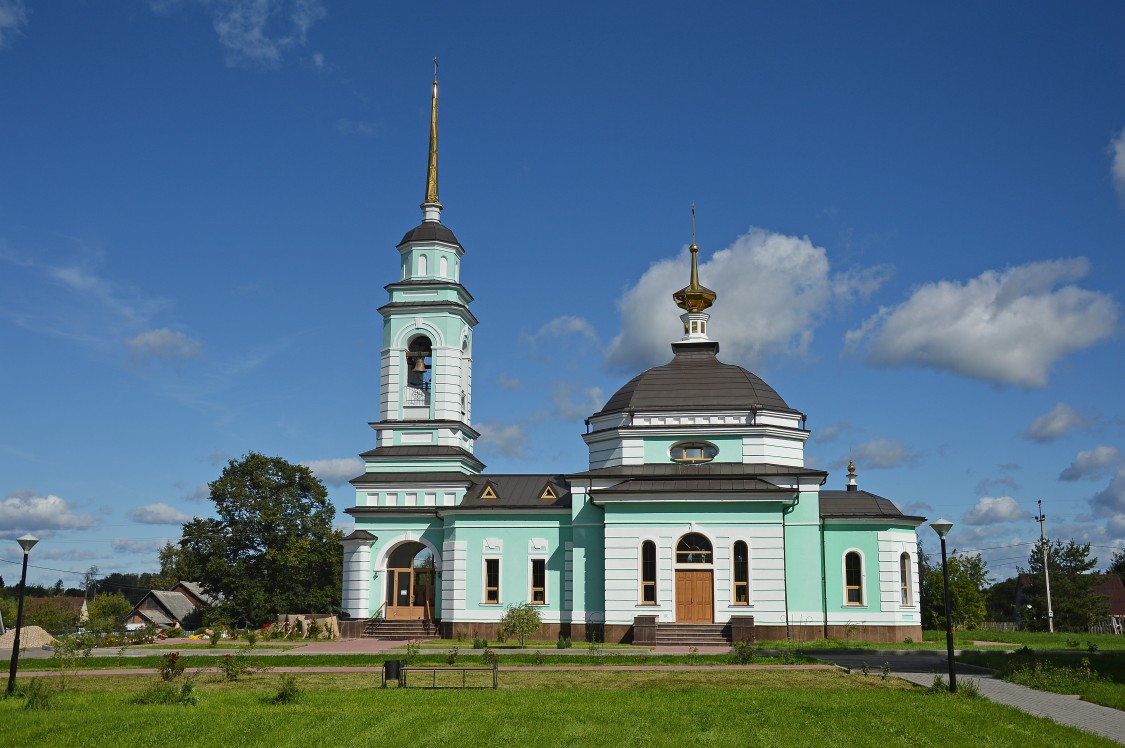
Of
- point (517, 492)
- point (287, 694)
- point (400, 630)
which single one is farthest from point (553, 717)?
point (517, 492)

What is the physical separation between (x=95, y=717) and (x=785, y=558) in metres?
25.1

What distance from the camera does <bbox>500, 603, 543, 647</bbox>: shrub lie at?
111 ft

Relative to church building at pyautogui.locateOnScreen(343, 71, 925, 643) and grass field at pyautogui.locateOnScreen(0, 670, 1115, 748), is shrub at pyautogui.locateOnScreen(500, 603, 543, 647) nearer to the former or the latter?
church building at pyautogui.locateOnScreen(343, 71, 925, 643)

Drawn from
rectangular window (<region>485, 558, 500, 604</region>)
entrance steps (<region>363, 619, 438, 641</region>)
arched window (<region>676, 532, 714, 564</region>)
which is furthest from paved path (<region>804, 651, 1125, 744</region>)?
entrance steps (<region>363, 619, 438, 641</region>)

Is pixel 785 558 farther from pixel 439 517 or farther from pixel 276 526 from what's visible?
pixel 276 526

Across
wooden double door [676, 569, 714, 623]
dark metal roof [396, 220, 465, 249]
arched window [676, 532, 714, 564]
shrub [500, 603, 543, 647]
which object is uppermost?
dark metal roof [396, 220, 465, 249]

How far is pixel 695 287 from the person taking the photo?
45.4 metres

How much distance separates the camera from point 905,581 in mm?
37906

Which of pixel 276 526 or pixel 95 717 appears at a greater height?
pixel 276 526

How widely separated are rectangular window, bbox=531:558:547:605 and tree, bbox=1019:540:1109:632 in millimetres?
36135

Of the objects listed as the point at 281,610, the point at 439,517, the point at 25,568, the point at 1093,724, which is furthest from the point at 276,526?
the point at 1093,724

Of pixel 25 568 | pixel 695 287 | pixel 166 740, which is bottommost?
pixel 166 740

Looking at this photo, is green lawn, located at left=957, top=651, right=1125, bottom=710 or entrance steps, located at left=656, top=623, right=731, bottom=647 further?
entrance steps, located at left=656, top=623, right=731, bottom=647

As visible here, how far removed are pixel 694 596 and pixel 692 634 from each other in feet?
5.35
